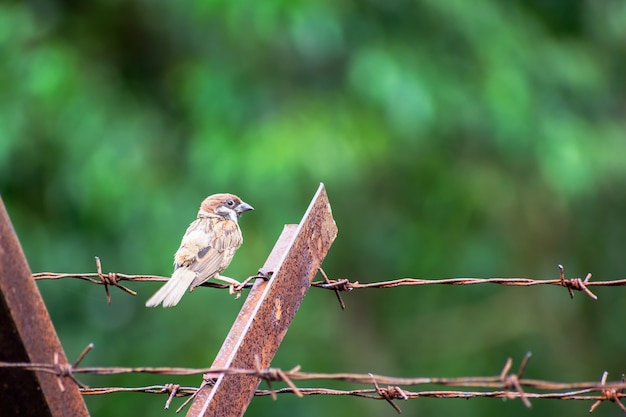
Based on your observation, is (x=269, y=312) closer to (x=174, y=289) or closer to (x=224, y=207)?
(x=174, y=289)

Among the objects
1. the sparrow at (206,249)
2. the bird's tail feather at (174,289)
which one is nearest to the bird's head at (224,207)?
the sparrow at (206,249)

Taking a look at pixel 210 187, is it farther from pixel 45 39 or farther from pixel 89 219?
pixel 45 39

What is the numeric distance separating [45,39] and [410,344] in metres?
6.40

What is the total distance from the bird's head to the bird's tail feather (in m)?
1.17

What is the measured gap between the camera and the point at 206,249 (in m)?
6.16

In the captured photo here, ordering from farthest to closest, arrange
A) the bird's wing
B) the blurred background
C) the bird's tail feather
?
1. the blurred background
2. the bird's wing
3. the bird's tail feather

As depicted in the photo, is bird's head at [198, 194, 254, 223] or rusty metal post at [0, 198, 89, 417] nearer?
rusty metal post at [0, 198, 89, 417]

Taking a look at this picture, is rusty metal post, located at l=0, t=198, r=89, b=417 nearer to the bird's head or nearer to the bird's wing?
the bird's wing

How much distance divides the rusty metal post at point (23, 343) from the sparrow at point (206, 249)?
1607mm

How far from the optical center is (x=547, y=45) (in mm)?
11734

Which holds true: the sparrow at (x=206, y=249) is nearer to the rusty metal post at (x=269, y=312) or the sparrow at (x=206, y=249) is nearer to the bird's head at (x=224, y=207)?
the bird's head at (x=224, y=207)

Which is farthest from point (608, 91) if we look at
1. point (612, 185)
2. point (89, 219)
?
point (89, 219)

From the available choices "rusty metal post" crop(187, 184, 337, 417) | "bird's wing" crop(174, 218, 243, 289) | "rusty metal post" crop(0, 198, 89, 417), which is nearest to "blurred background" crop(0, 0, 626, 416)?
"bird's wing" crop(174, 218, 243, 289)

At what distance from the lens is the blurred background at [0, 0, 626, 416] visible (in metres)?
10.4
